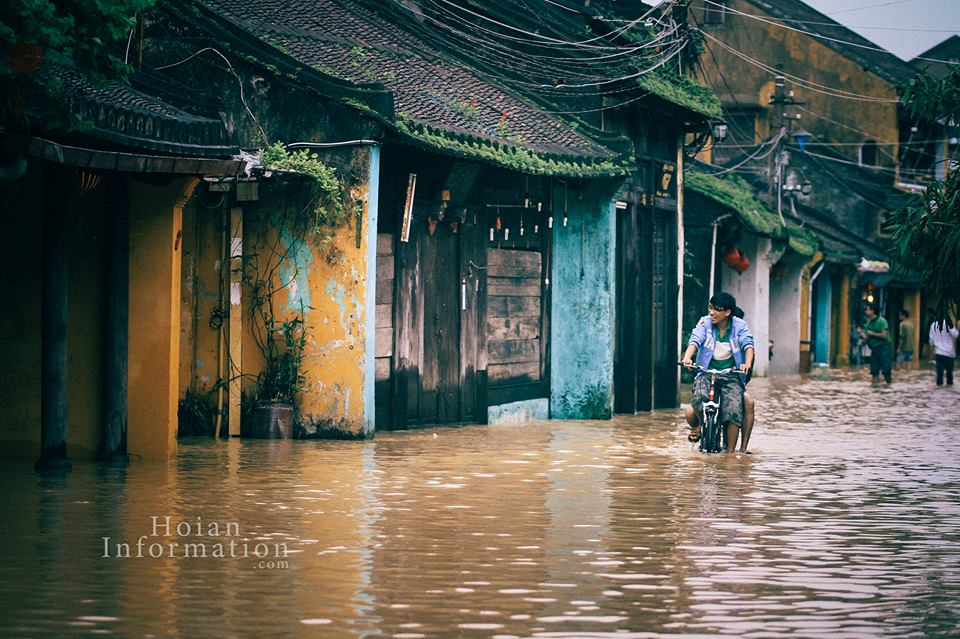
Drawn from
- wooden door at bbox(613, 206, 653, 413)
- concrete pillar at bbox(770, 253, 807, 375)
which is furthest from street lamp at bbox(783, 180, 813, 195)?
wooden door at bbox(613, 206, 653, 413)

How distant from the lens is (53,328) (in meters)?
12.9

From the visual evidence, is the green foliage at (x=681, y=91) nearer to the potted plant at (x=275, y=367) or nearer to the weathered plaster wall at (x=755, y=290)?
the potted plant at (x=275, y=367)

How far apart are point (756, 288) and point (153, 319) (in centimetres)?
2690

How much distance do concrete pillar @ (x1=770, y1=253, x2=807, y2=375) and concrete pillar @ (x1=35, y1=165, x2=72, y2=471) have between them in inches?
1240

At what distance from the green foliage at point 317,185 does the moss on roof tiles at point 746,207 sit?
579 inches

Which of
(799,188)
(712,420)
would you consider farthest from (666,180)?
(799,188)

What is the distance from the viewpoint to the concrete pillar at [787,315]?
42.7 m

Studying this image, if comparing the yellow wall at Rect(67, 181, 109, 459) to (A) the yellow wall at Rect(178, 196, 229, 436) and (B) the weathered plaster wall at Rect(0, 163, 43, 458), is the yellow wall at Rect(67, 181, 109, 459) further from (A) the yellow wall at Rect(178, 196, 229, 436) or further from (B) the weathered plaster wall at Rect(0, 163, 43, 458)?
(A) the yellow wall at Rect(178, 196, 229, 436)

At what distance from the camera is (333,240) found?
17.1m

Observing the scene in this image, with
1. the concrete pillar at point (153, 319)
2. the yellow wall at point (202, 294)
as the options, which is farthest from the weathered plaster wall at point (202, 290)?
the concrete pillar at point (153, 319)

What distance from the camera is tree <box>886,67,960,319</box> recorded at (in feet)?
51.4

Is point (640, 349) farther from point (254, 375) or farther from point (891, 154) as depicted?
point (891, 154)

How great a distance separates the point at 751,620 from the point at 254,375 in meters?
10.7

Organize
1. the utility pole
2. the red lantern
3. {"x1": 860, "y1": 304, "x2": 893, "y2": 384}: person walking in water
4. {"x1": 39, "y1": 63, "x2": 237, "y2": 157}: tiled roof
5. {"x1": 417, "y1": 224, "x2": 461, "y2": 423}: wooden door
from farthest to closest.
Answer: the utility pole < the red lantern < {"x1": 860, "y1": 304, "x2": 893, "y2": 384}: person walking in water < {"x1": 417, "y1": 224, "x2": 461, "y2": 423}: wooden door < {"x1": 39, "y1": 63, "x2": 237, "y2": 157}: tiled roof
